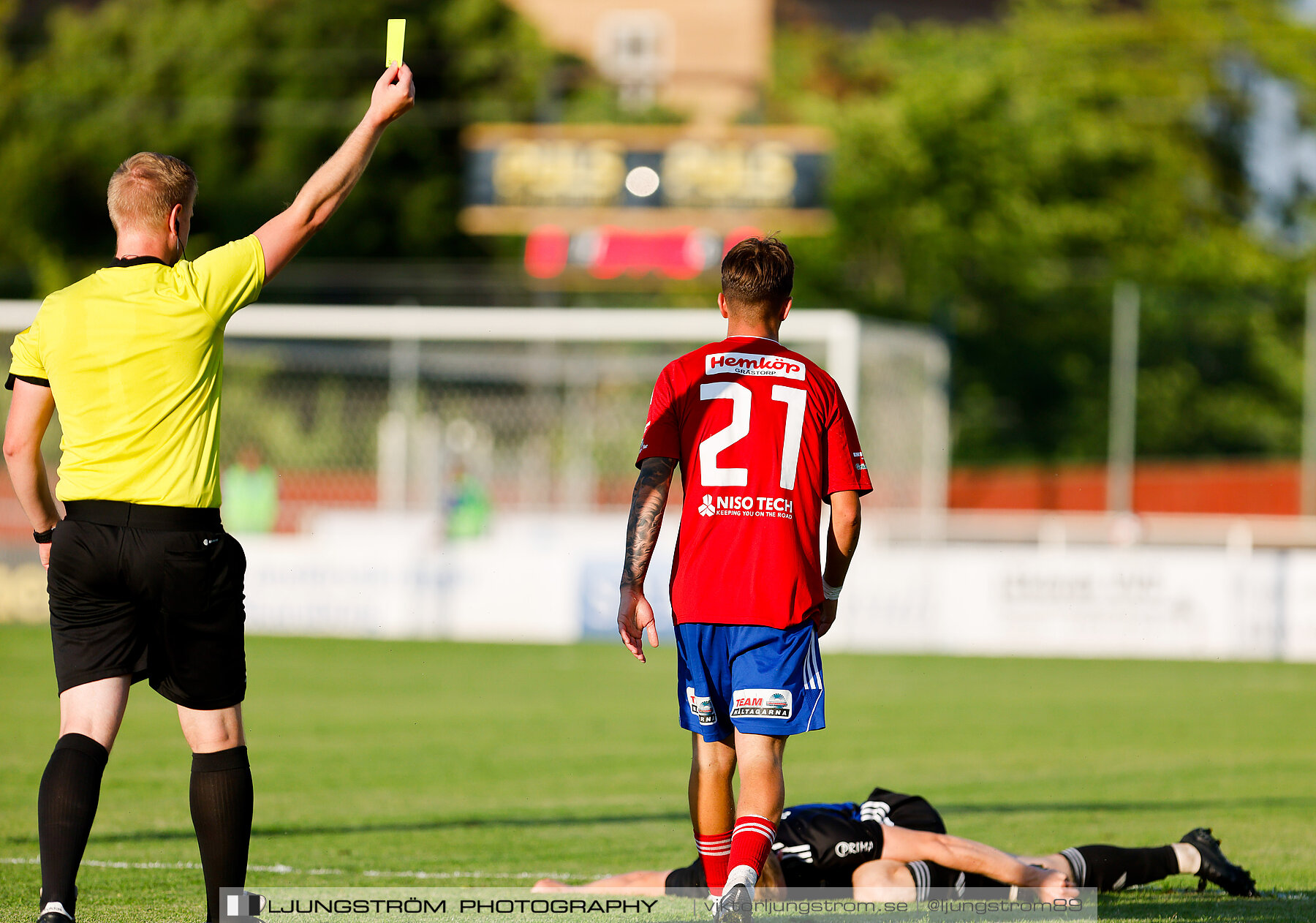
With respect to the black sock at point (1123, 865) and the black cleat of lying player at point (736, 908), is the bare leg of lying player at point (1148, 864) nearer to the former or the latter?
the black sock at point (1123, 865)

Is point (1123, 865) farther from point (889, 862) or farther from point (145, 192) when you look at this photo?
point (145, 192)

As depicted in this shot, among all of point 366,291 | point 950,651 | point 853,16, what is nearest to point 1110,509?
point 950,651

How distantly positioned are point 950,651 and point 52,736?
1015 centimetres

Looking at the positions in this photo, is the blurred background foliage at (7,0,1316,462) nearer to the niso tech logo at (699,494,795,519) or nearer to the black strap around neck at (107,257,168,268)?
the niso tech logo at (699,494,795,519)

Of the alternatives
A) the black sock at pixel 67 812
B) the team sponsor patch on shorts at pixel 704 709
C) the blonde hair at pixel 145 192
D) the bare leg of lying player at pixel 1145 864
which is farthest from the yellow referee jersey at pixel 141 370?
the bare leg of lying player at pixel 1145 864

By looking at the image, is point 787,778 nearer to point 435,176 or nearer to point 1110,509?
point 1110,509

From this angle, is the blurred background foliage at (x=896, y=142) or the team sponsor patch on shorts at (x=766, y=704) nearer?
the team sponsor patch on shorts at (x=766, y=704)

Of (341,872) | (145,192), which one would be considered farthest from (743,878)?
(145,192)

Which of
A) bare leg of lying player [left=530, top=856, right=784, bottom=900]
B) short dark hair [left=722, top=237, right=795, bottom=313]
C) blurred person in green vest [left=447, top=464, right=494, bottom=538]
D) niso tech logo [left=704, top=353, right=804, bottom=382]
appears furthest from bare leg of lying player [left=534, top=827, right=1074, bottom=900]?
blurred person in green vest [left=447, top=464, right=494, bottom=538]

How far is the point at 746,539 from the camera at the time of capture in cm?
495

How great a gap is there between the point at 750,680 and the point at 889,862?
3.72ft

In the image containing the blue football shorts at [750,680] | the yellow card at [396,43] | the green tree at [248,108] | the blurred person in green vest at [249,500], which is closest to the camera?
the yellow card at [396,43]

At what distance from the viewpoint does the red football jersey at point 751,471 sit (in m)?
4.93

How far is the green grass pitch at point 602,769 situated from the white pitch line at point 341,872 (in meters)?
0.02
